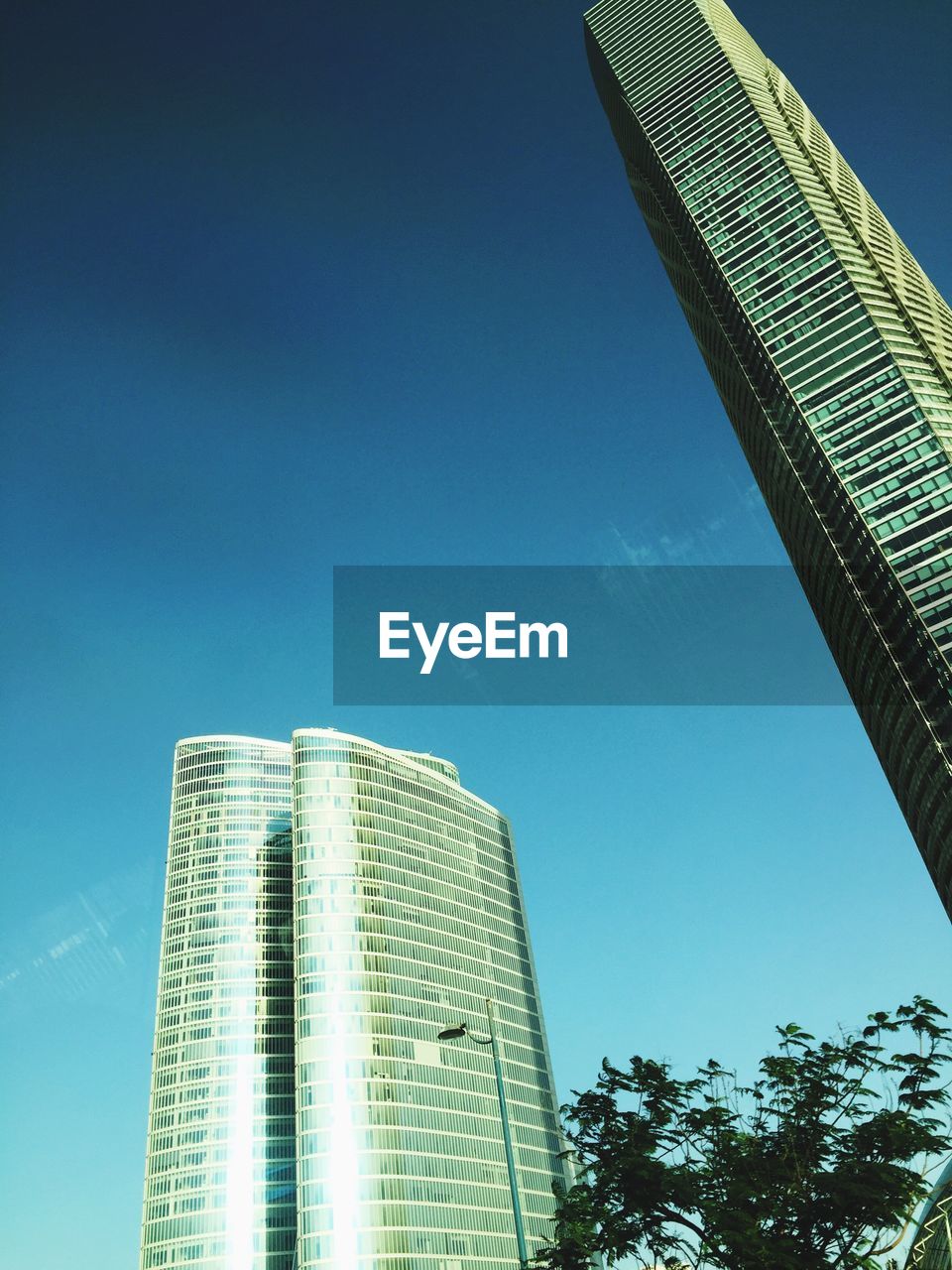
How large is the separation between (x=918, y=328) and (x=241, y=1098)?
Answer: 167638 mm

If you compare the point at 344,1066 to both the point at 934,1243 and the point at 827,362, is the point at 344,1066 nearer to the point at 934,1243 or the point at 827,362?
the point at 827,362

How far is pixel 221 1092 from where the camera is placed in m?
177

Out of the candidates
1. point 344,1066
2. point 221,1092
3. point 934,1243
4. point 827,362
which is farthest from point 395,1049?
point 934,1243

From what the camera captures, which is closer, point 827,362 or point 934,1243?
point 934,1243

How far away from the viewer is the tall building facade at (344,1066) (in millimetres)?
149250

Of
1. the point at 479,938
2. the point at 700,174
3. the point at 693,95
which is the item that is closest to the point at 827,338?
the point at 700,174

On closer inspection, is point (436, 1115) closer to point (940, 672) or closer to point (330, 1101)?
point (330, 1101)

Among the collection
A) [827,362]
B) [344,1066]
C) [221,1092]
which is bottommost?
[344,1066]

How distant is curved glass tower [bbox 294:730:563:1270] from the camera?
14662 centimetres

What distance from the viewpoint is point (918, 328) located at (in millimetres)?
140000

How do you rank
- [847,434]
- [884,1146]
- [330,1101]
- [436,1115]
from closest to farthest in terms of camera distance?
[884,1146] < [847,434] < [330,1101] < [436,1115]

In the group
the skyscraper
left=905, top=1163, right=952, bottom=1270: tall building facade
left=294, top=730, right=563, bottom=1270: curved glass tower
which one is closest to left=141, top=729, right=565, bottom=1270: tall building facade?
left=294, top=730, right=563, bottom=1270: curved glass tower

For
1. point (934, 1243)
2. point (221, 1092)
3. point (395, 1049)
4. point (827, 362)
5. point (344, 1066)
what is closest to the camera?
point (934, 1243)

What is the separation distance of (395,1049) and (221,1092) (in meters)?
39.6
